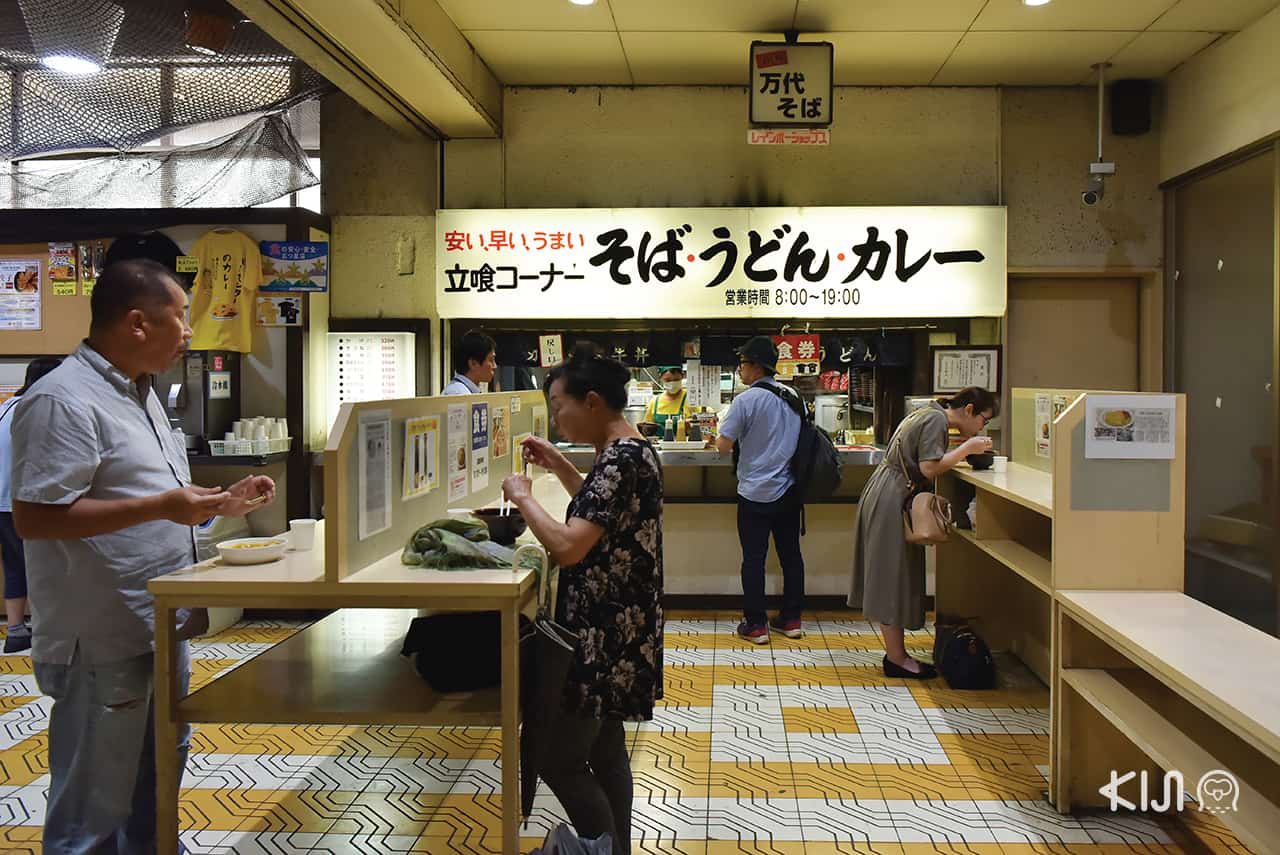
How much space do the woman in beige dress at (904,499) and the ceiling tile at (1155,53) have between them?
263 cm

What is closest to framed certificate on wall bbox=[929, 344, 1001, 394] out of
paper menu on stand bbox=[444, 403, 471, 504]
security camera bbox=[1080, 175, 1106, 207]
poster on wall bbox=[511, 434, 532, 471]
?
security camera bbox=[1080, 175, 1106, 207]

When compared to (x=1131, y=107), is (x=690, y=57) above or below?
above

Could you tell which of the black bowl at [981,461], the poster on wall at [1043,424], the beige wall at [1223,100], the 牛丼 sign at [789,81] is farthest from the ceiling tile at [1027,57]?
the black bowl at [981,461]

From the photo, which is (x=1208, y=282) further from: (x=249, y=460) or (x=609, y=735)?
(x=249, y=460)

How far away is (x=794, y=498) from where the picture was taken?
553 cm

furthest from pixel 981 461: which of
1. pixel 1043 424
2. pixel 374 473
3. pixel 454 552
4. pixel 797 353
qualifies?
pixel 374 473

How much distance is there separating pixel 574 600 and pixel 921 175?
16.0 ft

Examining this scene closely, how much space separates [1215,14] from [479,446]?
15.4 feet

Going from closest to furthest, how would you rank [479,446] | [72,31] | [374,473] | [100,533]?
[100,533], [374,473], [479,446], [72,31]

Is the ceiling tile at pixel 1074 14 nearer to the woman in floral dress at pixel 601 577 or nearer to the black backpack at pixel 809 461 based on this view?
the black backpack at pixel 809 461

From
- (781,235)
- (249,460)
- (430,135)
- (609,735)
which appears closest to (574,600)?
(609,735)

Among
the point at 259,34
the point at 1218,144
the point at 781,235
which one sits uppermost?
the point at 259,34

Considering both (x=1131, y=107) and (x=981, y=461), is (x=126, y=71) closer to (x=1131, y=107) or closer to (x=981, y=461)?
(x=981, y=461)

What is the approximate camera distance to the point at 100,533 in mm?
2305
